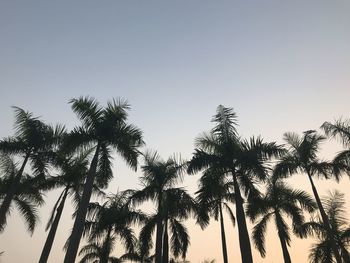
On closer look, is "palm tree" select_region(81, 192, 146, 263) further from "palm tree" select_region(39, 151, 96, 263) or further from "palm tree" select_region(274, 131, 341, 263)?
"palm tree" select_region(274, 131, 341, 263)

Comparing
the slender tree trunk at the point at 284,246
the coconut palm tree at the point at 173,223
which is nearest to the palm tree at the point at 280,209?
the slender tree trunk at the point at 284,246

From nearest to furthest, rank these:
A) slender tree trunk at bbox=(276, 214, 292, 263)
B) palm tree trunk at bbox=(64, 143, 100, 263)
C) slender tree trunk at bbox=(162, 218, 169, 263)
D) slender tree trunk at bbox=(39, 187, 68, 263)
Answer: palm tree trunk at bbox=(64, 143, 100, 263), slender tree trunk at bbox=(39, 187, 68, 263), slender tree trunk at bbox=(162, 218, 169, 263), slender tree trunk at bbox=(276, 214, 292, 263)

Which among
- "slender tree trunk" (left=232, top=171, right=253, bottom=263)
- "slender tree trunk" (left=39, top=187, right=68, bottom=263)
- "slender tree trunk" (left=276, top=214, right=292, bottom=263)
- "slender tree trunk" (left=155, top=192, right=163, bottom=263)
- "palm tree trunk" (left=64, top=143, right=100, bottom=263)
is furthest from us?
"slender tree trunk" (left=276, top=214, right=292, bottom=263)

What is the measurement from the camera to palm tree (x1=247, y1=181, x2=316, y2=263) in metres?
24.1

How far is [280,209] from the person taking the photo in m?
25.4

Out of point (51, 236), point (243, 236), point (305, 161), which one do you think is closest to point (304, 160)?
point (305, 161)

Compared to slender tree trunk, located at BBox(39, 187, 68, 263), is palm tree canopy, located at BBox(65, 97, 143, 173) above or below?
above

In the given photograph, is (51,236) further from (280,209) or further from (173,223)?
(280,209)

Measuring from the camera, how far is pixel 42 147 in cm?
1931

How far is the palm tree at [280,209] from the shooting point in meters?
24.1

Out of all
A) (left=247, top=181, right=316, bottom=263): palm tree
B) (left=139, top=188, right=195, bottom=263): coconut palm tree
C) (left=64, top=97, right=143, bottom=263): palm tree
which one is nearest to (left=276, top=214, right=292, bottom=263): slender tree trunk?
(left=247, top=181, right=316, bottom=263): palm tree

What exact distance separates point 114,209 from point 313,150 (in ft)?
54.7

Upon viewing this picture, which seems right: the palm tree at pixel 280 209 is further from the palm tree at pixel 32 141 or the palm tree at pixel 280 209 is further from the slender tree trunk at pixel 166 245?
the palm tree at pixel 32 141

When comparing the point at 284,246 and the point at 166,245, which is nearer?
the point at 166,245
